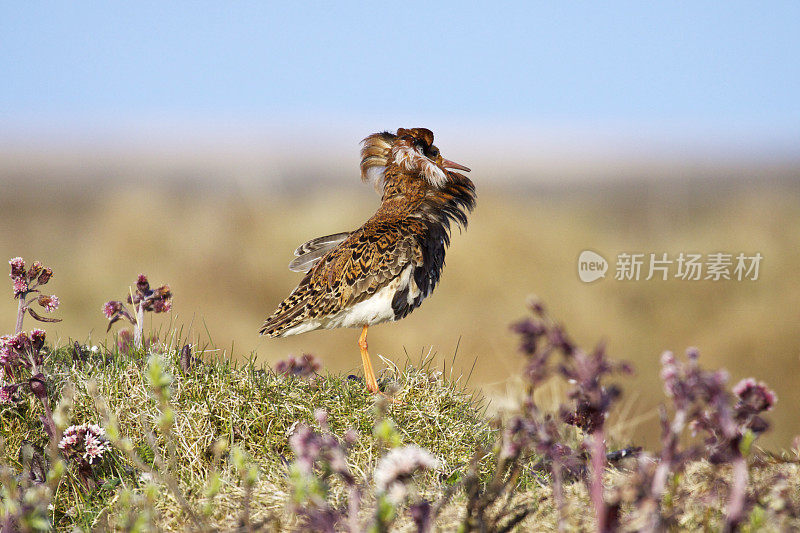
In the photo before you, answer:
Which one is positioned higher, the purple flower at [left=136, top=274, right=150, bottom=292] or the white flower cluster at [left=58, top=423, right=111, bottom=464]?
the purple flower at [left=136, top=274, right=150, bottom=292]

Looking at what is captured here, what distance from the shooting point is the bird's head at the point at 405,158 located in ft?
17.0

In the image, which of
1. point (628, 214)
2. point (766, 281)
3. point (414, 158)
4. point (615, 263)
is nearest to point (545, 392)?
point (414, 158)

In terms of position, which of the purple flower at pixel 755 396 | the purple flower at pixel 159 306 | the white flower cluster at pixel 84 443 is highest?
the purple flower at pixel 159 306

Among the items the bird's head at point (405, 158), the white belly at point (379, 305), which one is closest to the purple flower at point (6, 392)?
the white belly at point (379, 305)

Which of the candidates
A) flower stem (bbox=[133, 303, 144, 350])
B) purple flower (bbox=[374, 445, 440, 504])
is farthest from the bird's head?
purple flower (bbox=[374, 445, 440, 504])

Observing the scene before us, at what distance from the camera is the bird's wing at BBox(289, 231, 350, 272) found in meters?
5.39

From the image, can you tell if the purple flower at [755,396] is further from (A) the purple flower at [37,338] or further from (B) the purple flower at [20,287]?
(B) the purple flower at [20,287]

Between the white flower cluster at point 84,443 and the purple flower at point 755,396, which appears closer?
the purple flower at point 755,396

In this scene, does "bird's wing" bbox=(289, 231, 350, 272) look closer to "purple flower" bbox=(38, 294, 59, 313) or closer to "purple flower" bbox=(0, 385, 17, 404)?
"purple flower" bbox=(38, 294, 59, 313)

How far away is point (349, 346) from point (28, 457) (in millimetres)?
7760

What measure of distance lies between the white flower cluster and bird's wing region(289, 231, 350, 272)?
7.28 ft

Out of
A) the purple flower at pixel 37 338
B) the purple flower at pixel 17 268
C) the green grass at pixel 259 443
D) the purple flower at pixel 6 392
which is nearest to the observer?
the green grass at pixel 259 443

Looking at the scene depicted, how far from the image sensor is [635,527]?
2.51 m

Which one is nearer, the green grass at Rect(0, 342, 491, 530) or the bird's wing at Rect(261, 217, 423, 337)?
the green grass at Rect(0, 342, 491, 530)
